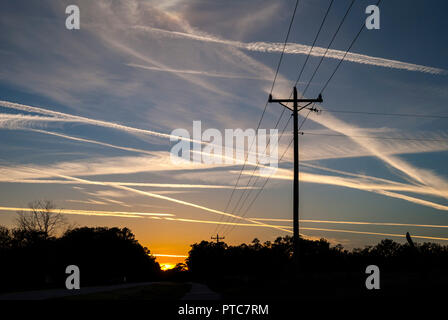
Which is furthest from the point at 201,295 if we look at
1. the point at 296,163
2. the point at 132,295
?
the point at 296,163

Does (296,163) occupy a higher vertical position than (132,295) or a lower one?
higher

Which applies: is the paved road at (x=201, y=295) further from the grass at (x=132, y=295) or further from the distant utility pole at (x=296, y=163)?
the distant utility pole at (x=296, y=163)

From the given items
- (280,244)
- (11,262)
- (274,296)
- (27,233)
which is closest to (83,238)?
(27,233)

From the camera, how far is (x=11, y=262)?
60.8m

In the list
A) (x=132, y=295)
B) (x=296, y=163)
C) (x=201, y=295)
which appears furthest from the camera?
(x=132, y=295)

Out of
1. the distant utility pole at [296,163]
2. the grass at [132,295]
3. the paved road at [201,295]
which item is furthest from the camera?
the grass at [132,295]

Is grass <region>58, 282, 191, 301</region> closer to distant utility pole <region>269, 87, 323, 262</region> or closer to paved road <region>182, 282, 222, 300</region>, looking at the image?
paved road <region>182, 282, 222, 300</region>

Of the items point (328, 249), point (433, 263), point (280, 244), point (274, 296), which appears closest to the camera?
point (274, 296)

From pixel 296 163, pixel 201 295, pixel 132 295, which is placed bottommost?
pixel 132 295

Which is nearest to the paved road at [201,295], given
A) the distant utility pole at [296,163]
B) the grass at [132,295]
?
the grass at [132,295]

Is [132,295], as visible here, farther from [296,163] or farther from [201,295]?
[296,163]

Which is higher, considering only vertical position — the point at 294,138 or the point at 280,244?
the point at 294,138
